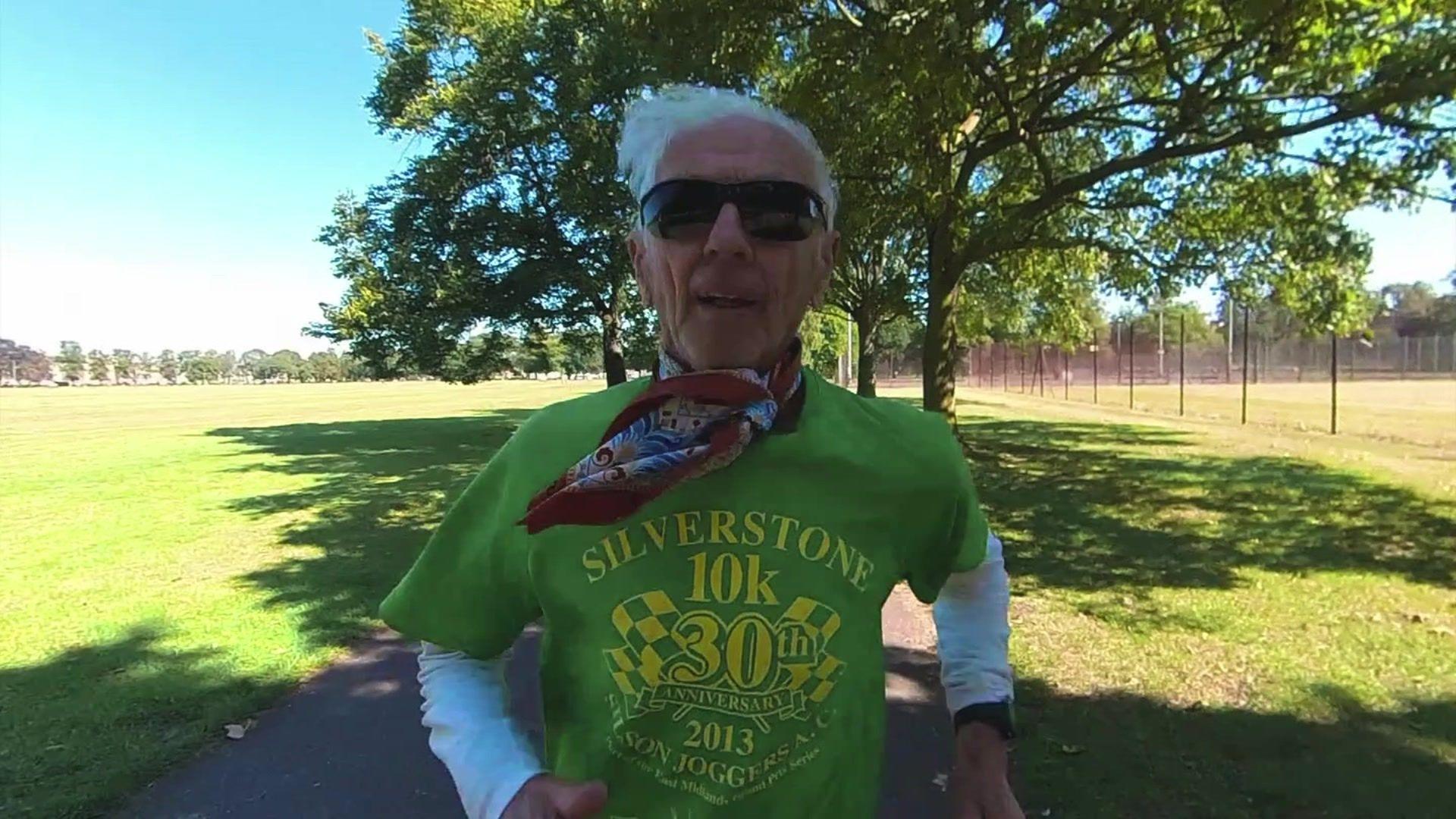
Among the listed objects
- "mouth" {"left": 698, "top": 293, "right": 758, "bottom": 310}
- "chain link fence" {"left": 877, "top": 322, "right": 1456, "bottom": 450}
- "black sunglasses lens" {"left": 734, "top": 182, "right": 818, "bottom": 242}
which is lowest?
"chain link fence" {"left": 877, "top": 322, "right": 1456, "bottom": 450}

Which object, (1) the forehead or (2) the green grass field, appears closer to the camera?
(1) the forehead

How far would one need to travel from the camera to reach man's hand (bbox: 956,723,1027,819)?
1.44 metres

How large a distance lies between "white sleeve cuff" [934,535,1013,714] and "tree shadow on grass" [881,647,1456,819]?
6.11 feet

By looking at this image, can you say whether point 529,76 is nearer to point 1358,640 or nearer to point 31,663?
point 31,663

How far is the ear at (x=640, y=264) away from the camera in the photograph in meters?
1.48

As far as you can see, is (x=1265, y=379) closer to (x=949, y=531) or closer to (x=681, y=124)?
(x=949, y=531)

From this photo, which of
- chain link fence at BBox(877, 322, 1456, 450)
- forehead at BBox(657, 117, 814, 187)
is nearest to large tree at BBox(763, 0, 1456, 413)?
chain link fence at BBox(877, 322, 1456, 450)

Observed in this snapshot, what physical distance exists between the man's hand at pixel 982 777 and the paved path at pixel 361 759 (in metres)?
→ 1.59

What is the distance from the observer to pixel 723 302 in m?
1.36

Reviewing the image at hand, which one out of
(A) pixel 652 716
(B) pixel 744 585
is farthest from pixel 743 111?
(A) pixel 652 716

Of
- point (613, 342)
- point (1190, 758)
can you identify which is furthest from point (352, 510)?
point (613, 342)

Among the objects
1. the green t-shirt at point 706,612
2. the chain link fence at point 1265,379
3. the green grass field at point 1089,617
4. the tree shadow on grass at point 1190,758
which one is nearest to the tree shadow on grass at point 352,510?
the green grass field at point 1089,617

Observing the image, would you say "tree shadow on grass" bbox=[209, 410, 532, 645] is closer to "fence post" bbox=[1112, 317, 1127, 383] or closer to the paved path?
the paved path

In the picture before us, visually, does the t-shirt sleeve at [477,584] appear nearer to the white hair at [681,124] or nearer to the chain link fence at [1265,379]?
the white hair at [681,124]
